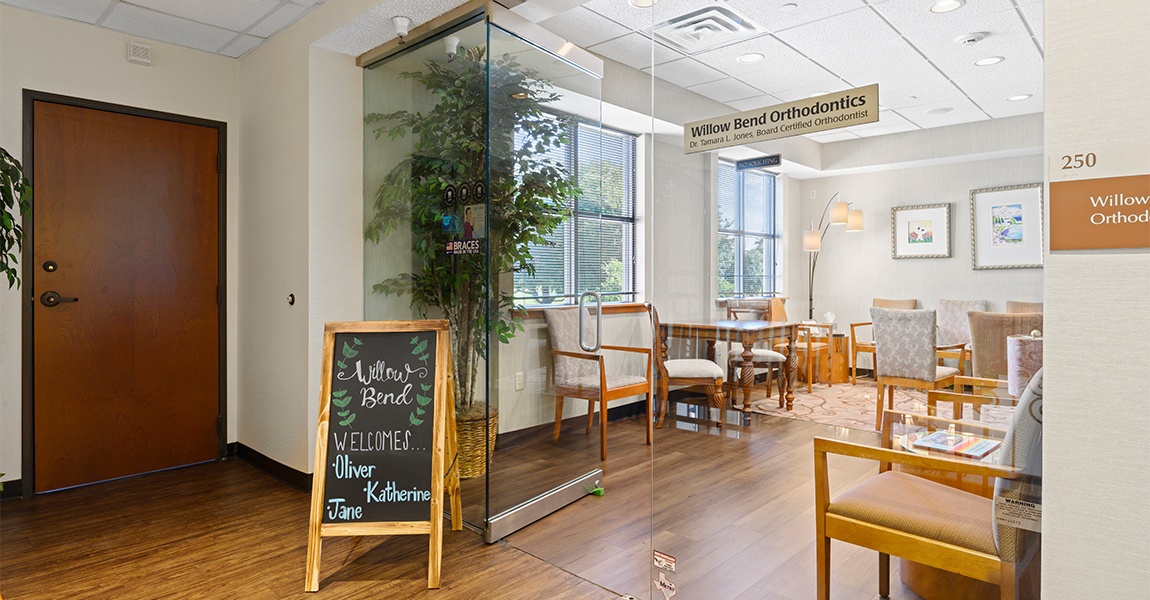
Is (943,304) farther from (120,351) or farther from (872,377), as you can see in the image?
(120,351)

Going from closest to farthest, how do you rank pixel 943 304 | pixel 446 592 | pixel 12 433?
pixel 943 304, pixel 446 592, pixel 12 433

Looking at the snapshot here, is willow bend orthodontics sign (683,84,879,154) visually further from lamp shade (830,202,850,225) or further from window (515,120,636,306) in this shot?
window (515,120,636,306)

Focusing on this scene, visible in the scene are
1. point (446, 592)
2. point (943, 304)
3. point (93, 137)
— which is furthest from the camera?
point (93, 137)

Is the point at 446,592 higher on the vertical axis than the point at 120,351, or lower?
lower

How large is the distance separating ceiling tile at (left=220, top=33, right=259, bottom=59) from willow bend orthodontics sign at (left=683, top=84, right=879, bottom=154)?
297 cm

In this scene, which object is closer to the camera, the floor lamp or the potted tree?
the floor lamp

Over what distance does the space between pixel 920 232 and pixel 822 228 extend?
0.26 meters

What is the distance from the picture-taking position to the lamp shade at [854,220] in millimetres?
1725

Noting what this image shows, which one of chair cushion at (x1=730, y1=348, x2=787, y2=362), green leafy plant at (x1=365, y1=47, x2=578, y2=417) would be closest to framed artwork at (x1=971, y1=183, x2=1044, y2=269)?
chair cushion at (x1=730, y1=348, x2=787, y2=362)

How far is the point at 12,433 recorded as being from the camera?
3.29 m

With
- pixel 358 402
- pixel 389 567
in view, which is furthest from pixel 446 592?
pixel 358 402

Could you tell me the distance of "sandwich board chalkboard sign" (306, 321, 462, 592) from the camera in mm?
2449

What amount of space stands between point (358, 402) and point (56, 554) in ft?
4.77

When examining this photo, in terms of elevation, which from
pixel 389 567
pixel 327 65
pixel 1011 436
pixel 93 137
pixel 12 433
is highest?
pixel 327 65
